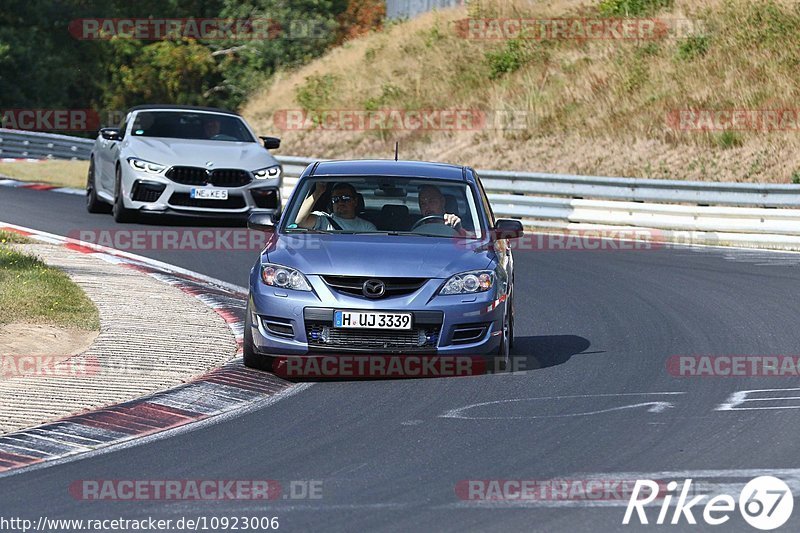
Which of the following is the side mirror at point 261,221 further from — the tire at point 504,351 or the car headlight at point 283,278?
the tire at point 504,351

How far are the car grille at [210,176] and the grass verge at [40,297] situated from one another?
203 inches

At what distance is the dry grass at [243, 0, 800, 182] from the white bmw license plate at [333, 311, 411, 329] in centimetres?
1914

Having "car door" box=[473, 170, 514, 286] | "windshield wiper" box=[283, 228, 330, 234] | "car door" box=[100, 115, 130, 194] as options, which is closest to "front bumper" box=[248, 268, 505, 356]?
"car door" box=[473, 170, 514, 286]

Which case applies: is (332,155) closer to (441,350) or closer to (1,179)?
(1,179)

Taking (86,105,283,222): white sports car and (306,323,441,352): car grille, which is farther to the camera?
(86,105,283,222): white sports car

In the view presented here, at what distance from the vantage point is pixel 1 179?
2848cm

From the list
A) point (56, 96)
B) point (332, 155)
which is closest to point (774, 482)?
point (332, 155)

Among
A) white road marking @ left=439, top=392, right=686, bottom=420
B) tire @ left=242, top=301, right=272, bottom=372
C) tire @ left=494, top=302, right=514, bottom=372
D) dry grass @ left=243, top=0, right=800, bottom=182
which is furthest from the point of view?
dry grass @ left=243, top=0, right=800, bottom=182

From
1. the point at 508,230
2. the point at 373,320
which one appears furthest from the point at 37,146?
the point at 373,320

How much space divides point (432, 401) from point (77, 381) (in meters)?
2.33

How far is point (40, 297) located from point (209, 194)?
7459 mm

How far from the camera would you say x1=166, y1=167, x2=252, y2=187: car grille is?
19.8 metres

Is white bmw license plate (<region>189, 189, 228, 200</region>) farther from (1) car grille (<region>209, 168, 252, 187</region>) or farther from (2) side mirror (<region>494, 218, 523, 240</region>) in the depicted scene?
(2) side mirror (<region>494, 218, 523, 240</region>)

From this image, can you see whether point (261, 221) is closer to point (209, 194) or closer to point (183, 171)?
point (209, 194)
